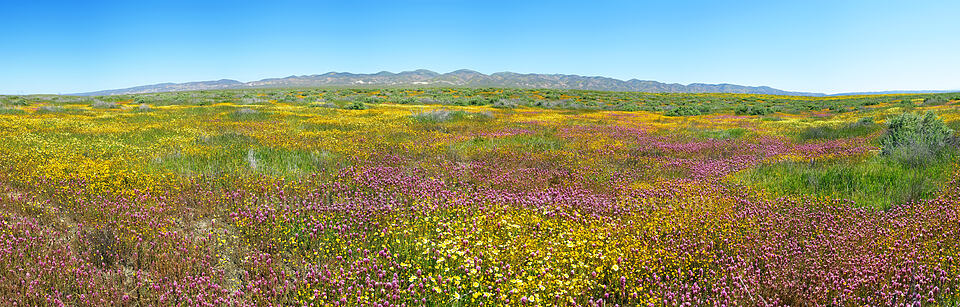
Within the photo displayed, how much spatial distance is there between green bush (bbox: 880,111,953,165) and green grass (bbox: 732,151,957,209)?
0.20 m

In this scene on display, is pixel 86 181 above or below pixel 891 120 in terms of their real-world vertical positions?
below

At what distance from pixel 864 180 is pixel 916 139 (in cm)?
404

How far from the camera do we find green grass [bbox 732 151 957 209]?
6.23 metres

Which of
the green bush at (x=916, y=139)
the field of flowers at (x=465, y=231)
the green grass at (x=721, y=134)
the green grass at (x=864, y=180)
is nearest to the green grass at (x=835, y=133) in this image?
the green grass at (x=721, y=134)

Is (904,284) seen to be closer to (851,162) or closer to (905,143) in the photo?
(851,162)

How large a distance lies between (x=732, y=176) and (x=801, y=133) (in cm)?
1109

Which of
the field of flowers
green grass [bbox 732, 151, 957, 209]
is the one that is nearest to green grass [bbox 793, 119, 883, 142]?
the field of flowers

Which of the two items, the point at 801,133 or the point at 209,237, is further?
the point at 801,133

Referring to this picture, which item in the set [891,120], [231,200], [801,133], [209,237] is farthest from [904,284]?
[801,133]

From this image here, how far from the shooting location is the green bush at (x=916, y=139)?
326 inches

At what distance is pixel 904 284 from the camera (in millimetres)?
3619

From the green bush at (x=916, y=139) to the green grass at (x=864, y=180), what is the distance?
0.20 metres

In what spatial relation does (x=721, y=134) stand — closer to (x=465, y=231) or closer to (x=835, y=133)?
(x=835, y=133)

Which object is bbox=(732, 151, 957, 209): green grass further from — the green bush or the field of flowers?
the green bush
